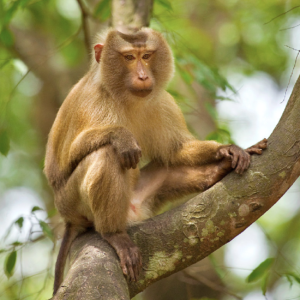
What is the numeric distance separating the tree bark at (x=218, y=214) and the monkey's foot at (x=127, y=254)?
66 mm

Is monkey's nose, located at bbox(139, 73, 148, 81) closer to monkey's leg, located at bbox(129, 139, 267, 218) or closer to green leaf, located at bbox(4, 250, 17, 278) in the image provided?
monkey's leg, located at bbox(129, 139, 267, 218)

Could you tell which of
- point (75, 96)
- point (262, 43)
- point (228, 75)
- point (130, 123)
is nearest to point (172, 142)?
point (130, 123)

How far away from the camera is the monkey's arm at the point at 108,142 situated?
4.23 metres

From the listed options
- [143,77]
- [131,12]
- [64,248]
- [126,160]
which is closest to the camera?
[126,160]

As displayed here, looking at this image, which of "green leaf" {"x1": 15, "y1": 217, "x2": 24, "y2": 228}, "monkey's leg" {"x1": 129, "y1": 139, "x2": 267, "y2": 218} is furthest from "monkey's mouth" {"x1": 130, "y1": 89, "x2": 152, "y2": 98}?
"green leaf" {"x1": 15, "y1": 217, "x2": 24, "y2": 228}

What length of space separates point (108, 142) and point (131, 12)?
8.96 feet

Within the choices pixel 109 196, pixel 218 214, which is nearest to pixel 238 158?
pixel 218 214

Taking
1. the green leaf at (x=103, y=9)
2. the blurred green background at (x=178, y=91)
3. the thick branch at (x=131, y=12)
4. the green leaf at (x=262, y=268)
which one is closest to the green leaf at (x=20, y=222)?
the blurred green background at (x=178, y=91)

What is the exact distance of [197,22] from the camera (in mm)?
11109

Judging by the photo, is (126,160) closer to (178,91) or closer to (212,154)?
(212,154)

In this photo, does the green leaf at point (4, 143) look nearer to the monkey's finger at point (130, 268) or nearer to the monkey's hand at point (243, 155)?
the monkey's finger at point (130, 268)

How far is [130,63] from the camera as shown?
4.88 m

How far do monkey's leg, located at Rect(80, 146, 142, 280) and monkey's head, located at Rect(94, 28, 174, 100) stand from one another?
84 cm

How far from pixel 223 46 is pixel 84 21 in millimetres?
5582
